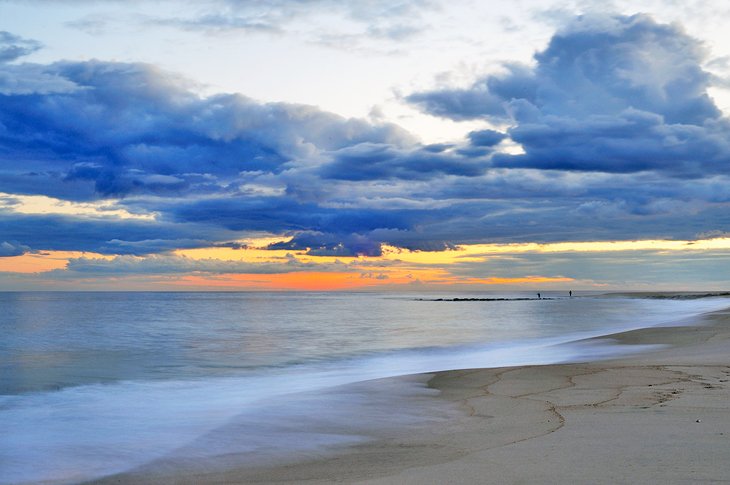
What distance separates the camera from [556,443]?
870 cm

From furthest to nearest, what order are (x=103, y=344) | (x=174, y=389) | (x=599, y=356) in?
(x=103, y=344) < (x=599, y=356) < (x=174, y=389)

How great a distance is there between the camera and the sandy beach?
733 cm

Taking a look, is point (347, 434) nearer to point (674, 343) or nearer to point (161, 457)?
point (161, 457)

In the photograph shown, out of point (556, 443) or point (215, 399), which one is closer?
point (556, 443)

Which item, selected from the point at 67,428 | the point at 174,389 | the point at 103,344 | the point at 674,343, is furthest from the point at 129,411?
the point at 103,344

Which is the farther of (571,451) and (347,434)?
(347,434)

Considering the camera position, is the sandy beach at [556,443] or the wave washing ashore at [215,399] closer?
the sandy beach at [556,443]

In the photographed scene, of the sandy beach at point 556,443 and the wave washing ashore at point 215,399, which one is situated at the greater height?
the sandy beach at point 556,443

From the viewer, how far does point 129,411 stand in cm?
1514

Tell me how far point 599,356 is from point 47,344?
105ft

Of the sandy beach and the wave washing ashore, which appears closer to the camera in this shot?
the sandy beach

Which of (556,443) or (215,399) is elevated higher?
(556,443)

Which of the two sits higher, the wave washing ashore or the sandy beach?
the sandy beach

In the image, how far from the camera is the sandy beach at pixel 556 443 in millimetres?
7328
